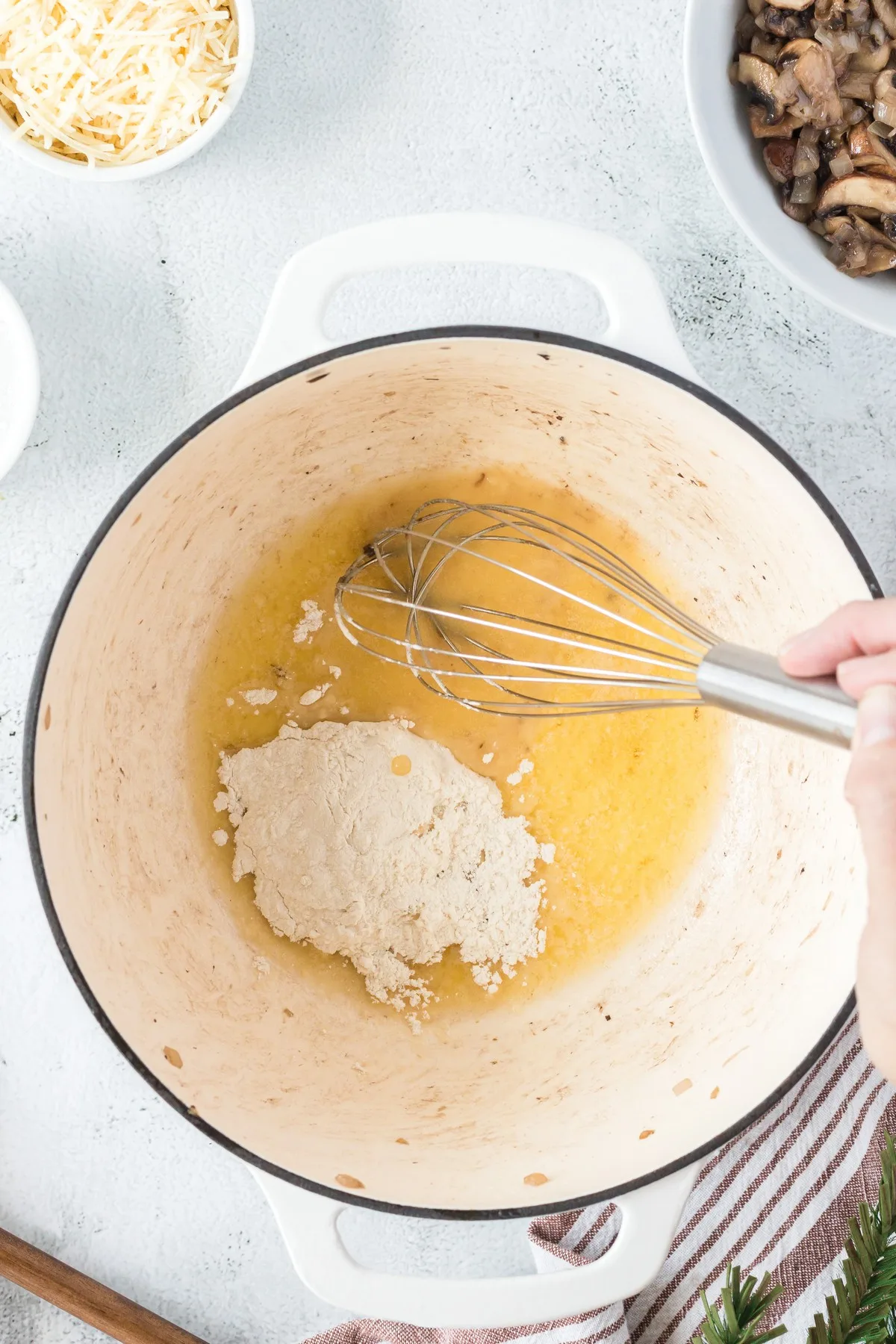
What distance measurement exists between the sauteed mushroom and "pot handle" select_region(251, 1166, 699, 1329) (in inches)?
21.3

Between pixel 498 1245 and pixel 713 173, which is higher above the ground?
pixel 713 173

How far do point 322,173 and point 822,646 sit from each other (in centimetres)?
45

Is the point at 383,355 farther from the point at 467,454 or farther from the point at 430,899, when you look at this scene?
the point at 430,899

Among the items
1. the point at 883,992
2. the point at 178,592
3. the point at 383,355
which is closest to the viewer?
the point at 883,992

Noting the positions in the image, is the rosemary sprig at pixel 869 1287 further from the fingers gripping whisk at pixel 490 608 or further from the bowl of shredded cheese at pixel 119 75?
the bowl of shredded cheese at pixel 119 75

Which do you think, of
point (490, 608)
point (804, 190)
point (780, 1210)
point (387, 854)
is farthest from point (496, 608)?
point (780, 1210)

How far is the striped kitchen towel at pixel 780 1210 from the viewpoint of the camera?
633mm

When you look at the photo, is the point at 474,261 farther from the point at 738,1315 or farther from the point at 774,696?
the point at 738,1315

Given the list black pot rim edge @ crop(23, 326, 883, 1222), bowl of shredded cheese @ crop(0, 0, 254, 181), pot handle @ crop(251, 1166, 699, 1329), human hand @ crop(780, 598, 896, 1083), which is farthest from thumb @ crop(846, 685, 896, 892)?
bowl of shredded cheese @ crop(0, 0, 254, 181)

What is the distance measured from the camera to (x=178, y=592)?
0.65m

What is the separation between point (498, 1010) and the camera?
708mm

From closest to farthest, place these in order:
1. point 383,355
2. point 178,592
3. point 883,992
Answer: point 883,992 < point 383,355 < point 178,592

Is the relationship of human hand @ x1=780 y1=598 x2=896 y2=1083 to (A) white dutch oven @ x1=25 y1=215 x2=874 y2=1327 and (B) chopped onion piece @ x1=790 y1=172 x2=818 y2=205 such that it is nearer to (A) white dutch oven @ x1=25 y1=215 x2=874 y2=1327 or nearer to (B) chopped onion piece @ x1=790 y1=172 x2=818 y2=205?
(A) white dutch oven @ x1=25 y1=215 x2=874 y2=1327

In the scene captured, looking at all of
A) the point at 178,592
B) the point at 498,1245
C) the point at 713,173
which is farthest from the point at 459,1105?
the point at 713,173
